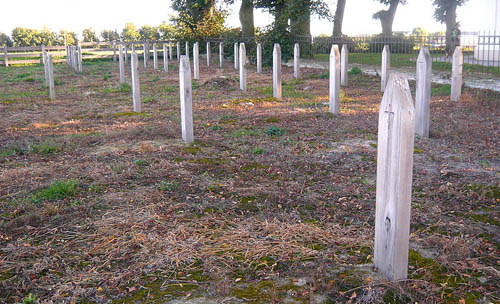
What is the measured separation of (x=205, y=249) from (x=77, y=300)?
3.44ft

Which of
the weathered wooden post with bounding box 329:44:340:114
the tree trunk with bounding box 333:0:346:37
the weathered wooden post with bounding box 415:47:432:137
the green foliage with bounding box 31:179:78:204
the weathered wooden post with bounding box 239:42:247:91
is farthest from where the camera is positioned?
the tree trunk with bounding box 333:0:346:37

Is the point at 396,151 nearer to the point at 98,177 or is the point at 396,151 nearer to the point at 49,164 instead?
the point at 98,177

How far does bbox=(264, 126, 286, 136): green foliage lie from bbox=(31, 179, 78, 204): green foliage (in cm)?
379

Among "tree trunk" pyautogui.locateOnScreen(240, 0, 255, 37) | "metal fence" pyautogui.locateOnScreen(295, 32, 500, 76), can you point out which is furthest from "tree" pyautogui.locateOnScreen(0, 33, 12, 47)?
"metal fence" pyautogui.locateOnScreen(295, 32, 500, 76)

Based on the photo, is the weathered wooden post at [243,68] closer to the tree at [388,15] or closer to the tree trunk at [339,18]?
the tree trunk at [339,18]

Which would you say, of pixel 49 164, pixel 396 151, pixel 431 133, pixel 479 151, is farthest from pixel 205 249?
pixel 431 133

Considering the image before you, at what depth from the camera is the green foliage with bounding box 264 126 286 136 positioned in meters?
8.20

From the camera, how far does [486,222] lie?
13.8 feet

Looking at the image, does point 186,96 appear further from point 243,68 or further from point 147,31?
point 147,31

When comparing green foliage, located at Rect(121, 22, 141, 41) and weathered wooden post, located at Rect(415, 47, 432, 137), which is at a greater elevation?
green foliage, located at Rect(121, 22, 141, 41)

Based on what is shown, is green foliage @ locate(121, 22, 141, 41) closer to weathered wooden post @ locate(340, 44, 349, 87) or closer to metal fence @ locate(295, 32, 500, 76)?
metal fence @ locate(295, 32, 500, 76)

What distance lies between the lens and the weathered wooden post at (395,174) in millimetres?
2959

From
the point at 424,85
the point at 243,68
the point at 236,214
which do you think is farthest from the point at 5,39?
the point at 236,214

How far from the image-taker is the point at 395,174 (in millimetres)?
2992
